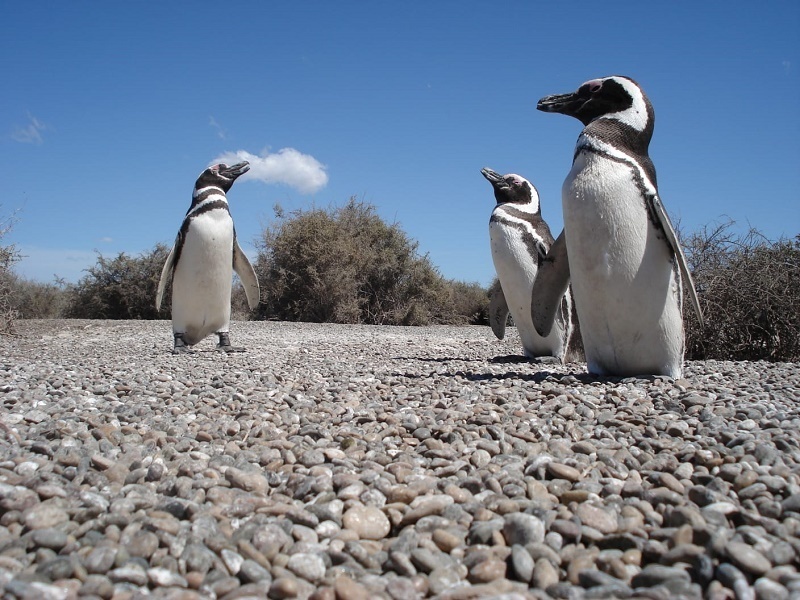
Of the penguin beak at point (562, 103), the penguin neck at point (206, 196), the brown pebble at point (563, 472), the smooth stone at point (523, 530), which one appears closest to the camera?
the smooth stone at point (523, 530)

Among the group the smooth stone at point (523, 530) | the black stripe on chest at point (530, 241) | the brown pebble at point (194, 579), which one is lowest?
the brown pebble at point (194, 579)

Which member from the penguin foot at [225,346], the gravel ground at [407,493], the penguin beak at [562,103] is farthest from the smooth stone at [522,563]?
the penguin foot at [225,346]

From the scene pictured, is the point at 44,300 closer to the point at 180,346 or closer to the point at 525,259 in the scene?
the point at 180,346

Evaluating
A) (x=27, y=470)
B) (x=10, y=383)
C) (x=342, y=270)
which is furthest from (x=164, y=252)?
(x=27, y=470)

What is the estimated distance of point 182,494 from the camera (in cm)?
196

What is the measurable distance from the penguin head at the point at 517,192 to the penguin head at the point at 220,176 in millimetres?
3202

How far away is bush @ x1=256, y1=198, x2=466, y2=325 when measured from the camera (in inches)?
717

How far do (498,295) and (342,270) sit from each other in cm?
1112

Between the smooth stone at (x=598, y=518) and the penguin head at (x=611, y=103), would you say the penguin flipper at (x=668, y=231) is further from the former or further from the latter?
the smooth stone at (x=598, y=518)

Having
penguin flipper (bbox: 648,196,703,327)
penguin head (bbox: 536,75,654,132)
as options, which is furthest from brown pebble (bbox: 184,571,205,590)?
penguin head (bbox: 536,75,654,132)

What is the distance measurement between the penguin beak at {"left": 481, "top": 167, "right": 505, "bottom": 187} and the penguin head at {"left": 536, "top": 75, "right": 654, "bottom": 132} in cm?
248

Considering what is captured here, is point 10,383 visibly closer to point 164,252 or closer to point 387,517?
point 387,517

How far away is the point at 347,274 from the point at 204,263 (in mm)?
11414

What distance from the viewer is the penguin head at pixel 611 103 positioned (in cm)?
428
